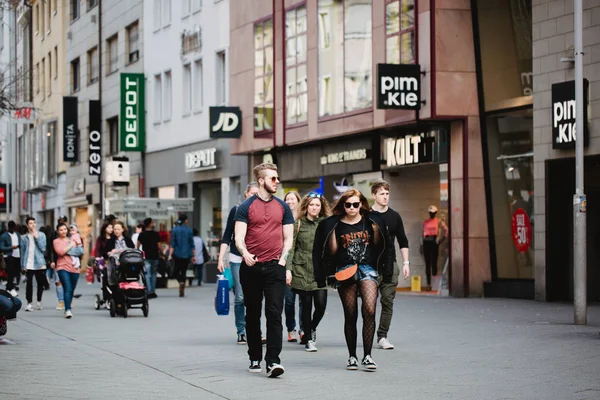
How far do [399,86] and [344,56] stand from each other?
12.7 feet

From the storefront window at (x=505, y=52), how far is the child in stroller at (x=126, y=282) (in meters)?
8.23

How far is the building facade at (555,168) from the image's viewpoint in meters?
22.4

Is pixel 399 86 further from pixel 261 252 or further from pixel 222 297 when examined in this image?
pixel 261 252

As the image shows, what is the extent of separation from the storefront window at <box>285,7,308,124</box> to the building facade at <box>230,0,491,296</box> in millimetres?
28

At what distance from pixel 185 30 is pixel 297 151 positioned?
31.7 ft

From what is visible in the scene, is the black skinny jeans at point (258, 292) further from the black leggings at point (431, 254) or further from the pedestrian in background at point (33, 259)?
the black leggings at point (431, 254)

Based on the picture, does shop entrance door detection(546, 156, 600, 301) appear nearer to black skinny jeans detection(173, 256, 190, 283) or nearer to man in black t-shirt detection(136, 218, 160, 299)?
man in black t-shirt detection(136, 218, 160, 299)

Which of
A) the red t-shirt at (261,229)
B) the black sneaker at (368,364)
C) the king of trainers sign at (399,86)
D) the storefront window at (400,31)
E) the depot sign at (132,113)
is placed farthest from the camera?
the depot sign at (132,113)

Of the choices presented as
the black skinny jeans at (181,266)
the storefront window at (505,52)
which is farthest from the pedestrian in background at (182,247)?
the storefront window at (505,52)

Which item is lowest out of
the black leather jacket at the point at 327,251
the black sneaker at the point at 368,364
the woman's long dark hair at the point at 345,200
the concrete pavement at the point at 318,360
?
the concrete pavement at the point at 318,360

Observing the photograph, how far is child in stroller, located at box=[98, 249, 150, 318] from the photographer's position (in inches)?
830

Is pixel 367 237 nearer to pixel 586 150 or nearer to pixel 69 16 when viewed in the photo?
pixel 586 150

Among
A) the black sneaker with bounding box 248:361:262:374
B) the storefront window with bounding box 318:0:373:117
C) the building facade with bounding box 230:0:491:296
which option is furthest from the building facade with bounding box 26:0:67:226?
the black sneaker with bounding box 248:361:262:374

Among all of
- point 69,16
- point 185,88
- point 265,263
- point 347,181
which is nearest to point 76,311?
point 347,181
